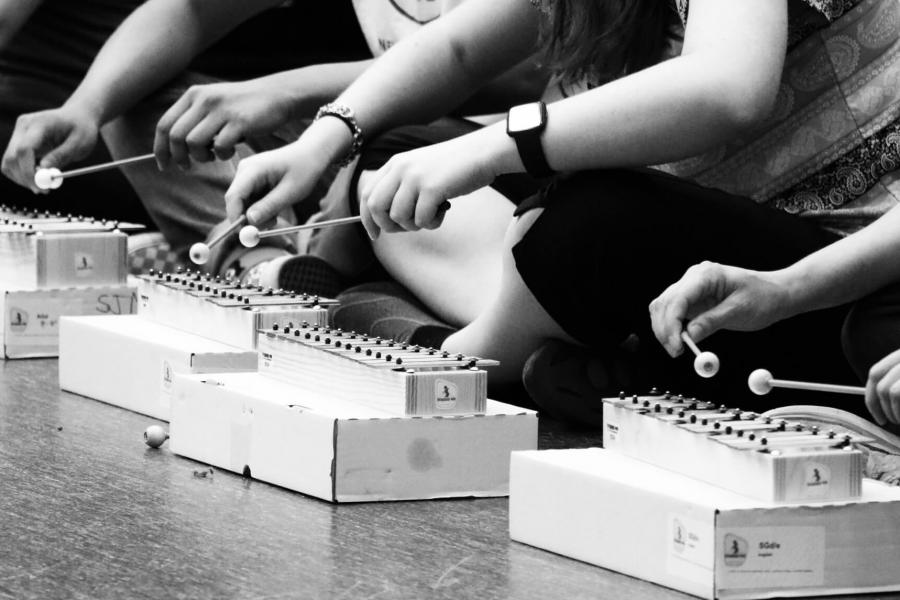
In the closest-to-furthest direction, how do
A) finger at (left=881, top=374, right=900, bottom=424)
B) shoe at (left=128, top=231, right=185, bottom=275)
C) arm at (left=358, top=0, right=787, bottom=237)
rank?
finger at (left=881, top=374, right=900, bottom=424) < arm at (left=358, top=0, right=787, bottom=237) < shoe at (left=128, top=231, right=185, bottom=275)

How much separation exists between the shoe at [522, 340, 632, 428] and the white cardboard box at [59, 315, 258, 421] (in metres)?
0.33

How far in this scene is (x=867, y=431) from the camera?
1.69 meters

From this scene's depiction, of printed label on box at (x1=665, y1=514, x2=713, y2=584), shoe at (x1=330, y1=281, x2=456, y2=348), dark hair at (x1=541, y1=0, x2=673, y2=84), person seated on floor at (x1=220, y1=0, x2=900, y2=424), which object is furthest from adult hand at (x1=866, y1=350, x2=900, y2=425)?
shoe at (x1=330, y1=281, x2=456, y2=348)

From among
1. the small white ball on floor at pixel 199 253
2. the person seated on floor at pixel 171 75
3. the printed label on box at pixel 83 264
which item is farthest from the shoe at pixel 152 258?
the small white ball on floor at pixel 199 253

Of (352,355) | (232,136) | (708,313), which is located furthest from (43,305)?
(708,313)

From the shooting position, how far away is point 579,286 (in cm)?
185

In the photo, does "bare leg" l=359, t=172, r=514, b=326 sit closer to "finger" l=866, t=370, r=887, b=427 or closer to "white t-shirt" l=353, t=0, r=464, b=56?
"white t-shirt" l=353, t=0, r=464, b=56

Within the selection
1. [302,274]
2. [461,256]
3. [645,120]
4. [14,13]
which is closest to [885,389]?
[645,120]

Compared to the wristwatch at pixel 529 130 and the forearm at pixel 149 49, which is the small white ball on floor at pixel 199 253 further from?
the forearm at pixel 149 49

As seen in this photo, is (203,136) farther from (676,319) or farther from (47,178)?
(676,319)

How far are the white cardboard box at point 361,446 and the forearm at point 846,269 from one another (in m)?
0.29

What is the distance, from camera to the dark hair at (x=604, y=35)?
1.93 m

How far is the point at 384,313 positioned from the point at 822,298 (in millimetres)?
904

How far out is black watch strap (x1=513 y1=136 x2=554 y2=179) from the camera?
1711 millimetres
